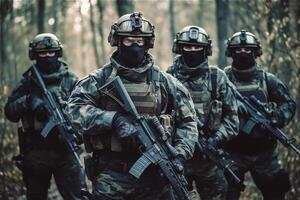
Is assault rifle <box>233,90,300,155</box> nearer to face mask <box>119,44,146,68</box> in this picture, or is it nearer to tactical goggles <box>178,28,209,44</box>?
tactical goggles <box>178,28,209,44</box>

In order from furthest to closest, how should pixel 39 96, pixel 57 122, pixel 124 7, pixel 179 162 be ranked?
pixel 124 7 → pixel 39 96 → pixel 57 122 → pixel 179 162

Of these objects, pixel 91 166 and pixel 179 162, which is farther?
pixel 91 166

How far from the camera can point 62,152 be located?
7.19 m

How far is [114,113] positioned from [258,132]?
2744 mm

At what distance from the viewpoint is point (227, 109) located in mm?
6609

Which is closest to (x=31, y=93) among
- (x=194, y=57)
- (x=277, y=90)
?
(x=194, y=57)

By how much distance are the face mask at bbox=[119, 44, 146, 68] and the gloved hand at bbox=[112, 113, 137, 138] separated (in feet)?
1.77

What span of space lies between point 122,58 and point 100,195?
119 cm

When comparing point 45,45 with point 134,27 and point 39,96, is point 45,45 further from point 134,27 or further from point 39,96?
point 134,27

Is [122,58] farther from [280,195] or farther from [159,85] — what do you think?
[280,195]

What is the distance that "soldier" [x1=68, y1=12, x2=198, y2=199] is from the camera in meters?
4.96

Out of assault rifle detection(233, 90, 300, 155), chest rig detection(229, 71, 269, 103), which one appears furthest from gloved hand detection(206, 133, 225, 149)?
chest rig detection(229, 71, 269, 103)

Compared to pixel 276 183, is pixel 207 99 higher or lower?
higher

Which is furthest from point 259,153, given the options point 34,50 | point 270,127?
point 34,50
